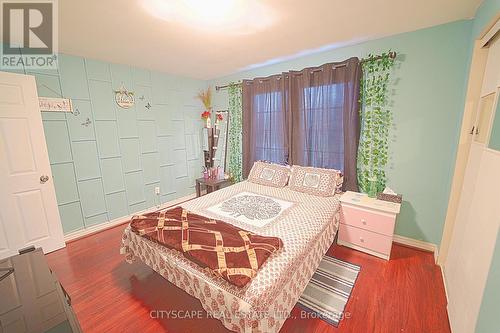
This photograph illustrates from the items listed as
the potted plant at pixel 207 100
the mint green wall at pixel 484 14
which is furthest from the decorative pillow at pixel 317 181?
the potted plant at pixel 207 100

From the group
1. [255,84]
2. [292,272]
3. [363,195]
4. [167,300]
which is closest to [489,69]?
[363,195]

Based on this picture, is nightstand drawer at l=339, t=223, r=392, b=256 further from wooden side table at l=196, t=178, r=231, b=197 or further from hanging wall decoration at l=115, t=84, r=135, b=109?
hanging wall decoration at l=115, t=84, r=135, b=109

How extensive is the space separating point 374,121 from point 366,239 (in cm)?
139

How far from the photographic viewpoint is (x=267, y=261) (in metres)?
1.41

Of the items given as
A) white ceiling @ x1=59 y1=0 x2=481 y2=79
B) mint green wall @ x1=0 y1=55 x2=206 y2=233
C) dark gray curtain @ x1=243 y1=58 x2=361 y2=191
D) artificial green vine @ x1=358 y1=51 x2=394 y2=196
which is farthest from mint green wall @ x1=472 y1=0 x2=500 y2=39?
mint green wall @ x1=0 y1=55 x2=206 y2=233

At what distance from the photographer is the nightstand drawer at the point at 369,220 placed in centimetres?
214

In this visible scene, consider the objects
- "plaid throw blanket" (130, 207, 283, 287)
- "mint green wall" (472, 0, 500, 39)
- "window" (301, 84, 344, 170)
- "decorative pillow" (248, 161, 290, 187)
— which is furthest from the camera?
"decorative pillow" (248, 161, 290, 187)

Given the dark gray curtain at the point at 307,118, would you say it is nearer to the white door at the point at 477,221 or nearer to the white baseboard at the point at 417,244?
the white baseboard at the point at 417,244

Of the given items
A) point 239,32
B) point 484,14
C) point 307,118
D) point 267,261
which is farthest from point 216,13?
point 484,14

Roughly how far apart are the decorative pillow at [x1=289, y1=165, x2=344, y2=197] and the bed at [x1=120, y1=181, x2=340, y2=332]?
0.10 metres

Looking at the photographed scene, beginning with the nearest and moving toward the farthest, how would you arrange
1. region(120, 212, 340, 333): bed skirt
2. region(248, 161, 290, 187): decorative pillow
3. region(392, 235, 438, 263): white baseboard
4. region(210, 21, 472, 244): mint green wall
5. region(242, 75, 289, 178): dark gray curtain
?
region(120, 212, 340, 333): bed skirt
region(210, 21, 472, 244): mint green wall
region(392, 235, 438, 263): white baseboard
region(248, 161, 290, 187): decorative pillow
region(242, 75, 289, 178): dark gray curtain

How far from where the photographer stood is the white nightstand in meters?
2.16

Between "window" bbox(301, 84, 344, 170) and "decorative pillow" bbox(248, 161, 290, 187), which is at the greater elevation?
"window" bbox(301, 84, 344, 170)

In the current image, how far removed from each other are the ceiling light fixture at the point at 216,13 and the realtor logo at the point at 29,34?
79 centimetres
